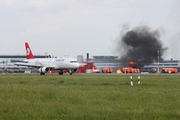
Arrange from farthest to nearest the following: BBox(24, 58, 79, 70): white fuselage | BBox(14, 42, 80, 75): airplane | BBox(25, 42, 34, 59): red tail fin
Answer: BBox(25, 42, 34, 59): red tail fin, BBox(24, 58, 79, 70): white fuselage, BBox(14, 42, 80, 75): airplane

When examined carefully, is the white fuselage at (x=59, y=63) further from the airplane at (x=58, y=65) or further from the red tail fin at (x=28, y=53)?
the red tail fin at (x=28, y=53)

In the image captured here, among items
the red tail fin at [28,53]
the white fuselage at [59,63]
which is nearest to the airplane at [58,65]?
the white fuselage at [59,63]

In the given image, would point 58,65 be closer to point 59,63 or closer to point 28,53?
point 59,63

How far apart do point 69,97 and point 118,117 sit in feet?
21.4

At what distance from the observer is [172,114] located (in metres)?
15.3

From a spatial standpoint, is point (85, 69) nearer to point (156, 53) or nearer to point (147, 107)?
point (156, 53)

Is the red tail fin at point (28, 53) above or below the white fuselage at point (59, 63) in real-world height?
above

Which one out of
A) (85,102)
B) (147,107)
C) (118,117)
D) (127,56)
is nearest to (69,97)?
(85,102)

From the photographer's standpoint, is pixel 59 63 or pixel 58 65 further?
pixel 58 65

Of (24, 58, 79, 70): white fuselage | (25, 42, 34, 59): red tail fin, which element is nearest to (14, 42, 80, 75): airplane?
(24, 58, 79, 70): white fuselage

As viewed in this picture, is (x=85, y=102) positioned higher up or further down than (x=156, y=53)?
further down

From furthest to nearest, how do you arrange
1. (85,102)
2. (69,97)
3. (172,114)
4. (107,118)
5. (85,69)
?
1. (85,69)
2. (69,97)
3. (85,102)
4. (172,114)
5. (107,118)

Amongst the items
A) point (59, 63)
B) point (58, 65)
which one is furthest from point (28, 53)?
point (59, 63)

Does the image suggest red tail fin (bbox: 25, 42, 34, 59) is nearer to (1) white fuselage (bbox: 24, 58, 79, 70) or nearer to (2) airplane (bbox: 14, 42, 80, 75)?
(2) airplane (bbox: 14, 42, 80, 75)
